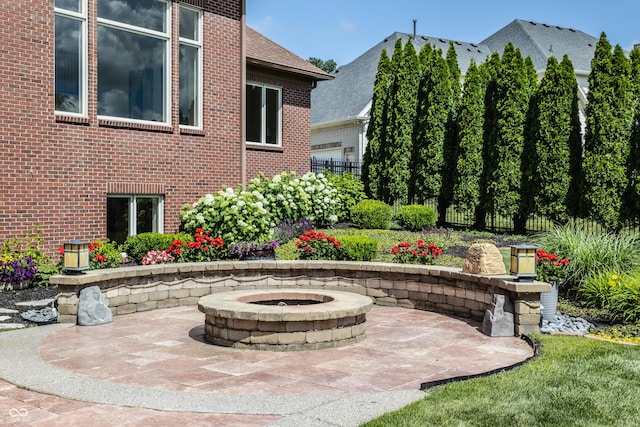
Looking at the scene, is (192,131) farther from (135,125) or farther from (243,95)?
(243,95)

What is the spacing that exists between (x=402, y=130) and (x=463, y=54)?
1187 cm

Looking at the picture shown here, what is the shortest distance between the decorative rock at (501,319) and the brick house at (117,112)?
732 cm

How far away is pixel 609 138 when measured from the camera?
1457 cm

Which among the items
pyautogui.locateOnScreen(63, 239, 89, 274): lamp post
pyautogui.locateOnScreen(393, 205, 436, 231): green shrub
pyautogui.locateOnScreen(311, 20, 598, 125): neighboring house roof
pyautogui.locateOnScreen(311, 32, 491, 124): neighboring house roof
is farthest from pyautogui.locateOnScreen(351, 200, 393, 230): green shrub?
pyautogui.locateOnScreen(311, 20, 598, 125): neighboring house roof

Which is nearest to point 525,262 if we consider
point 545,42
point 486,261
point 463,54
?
point 486,261

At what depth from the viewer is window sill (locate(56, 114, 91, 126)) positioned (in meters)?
10.4

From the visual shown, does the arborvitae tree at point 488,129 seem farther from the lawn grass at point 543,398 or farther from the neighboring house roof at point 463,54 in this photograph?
the lawn grass at point 543,398

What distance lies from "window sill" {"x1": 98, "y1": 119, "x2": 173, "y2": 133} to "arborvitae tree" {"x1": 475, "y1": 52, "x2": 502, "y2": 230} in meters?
9.07

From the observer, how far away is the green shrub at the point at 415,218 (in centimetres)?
1506

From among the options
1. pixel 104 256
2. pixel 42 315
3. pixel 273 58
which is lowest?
pixel 42 315

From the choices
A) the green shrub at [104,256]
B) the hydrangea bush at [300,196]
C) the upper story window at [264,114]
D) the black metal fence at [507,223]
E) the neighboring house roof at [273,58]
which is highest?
the neighboring house roof at [273,58]

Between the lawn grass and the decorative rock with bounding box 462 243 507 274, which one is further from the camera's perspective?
the decorative rock with bounding box 462 243 507 274

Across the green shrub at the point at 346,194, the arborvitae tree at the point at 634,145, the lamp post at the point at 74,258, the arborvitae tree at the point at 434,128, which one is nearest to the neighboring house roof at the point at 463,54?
the arborvitae tree at the point at 434,128

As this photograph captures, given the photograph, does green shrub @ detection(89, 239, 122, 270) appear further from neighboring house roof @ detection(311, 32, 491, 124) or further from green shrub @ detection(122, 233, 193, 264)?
neighboring house roof @ detection(311, 32, 491, 124)
